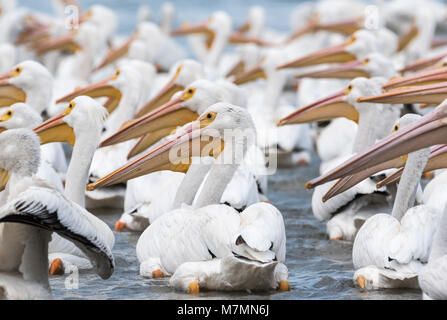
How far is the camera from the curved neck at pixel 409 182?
4.57 meters

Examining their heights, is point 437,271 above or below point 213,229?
below

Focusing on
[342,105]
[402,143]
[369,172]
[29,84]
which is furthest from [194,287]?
[29,84]

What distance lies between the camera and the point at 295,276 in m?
4.69

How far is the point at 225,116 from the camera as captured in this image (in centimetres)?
468

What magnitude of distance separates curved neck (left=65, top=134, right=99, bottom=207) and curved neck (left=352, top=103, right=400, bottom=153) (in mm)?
1568

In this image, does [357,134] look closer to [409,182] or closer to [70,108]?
[409,182]

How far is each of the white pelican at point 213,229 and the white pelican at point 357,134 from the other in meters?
0.77

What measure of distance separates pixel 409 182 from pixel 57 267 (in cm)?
163

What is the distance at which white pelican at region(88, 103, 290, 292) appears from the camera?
13.3 ft

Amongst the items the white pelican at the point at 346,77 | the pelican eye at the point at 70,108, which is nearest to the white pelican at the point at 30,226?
the pelican eye at the point at 70,108

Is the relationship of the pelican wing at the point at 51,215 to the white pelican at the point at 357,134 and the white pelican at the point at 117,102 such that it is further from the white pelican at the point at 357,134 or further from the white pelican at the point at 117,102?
the white pelican at the point at 117,102

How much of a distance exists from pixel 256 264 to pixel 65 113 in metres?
1.70

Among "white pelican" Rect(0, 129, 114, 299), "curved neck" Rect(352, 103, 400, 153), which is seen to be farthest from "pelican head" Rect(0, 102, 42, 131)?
"curved neck" Rect(352, 103, 400, 153)
